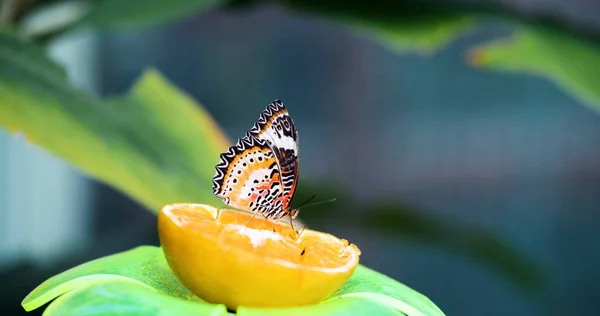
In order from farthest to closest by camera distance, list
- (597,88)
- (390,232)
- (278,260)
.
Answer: (390,232) < (597,88) < (278,260)

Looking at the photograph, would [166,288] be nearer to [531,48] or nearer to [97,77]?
[531,48]

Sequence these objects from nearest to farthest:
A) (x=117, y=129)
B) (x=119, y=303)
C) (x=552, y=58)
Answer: (x=119, y=303) < (x=117, y=129) < (x=552, y=58)

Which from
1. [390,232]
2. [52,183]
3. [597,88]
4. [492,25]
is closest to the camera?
[597,88]

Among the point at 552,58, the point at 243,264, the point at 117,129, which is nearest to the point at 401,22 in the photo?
the point at 552,58

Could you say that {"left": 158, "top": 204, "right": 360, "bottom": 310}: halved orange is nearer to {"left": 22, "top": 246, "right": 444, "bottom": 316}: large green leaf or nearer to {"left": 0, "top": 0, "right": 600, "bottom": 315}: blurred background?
{"left": 22, "top": 246, "right": 444, "bottom": 316}: large green leaf

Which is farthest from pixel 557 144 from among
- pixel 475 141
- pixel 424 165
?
pixel 424 165

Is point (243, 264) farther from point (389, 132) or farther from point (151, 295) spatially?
point (389, 132)
